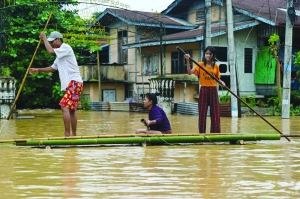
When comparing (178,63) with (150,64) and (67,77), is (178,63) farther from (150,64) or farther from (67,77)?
(67,77)

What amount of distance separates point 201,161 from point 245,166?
61cm

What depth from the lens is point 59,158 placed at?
730 cm

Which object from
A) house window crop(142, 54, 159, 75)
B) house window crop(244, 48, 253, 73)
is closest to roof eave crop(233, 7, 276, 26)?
house window crop(244, 48, 253, 73)

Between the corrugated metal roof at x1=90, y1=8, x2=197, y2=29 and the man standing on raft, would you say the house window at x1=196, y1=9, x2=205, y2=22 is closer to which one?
the corrugated metal roof at x1=90, y1=8, x2=197, y2=29

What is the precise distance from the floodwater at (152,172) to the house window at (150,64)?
2219cm

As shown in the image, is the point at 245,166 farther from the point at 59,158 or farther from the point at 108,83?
the point at 108,83

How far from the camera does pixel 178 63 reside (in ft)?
95.2

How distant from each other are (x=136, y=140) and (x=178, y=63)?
20633mm

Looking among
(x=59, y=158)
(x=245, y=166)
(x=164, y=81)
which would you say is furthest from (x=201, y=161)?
(x=164, y=81)

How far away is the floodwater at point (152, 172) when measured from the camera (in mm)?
5047

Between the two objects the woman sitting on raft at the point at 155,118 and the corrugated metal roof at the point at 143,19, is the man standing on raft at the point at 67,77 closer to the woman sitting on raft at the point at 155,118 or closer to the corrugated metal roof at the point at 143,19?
the woman sitting on raft at the point at 155,118

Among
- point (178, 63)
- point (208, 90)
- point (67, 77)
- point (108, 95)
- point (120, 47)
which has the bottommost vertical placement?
point (108, 95)

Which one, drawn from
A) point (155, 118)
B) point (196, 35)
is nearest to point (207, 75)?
point (155, 118)

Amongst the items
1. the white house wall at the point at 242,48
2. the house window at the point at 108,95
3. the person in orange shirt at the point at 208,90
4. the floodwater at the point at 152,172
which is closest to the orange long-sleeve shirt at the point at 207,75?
the person in orange shirt at the point at 208,90
